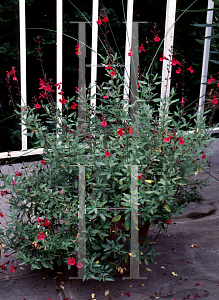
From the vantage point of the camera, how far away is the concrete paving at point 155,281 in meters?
2.10

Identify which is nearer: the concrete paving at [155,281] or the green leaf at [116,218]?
the green leaf at [116,218]

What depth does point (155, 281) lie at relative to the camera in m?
2.23

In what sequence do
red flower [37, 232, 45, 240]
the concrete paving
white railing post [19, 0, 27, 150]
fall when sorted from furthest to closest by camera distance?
white railing post [19, 0, 27, 150] < the concrete paving < red flower [37, 232, 45, 240]

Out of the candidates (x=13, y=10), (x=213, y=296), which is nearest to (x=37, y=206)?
(x=213, y=296)

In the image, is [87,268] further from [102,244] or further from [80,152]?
[80,152]

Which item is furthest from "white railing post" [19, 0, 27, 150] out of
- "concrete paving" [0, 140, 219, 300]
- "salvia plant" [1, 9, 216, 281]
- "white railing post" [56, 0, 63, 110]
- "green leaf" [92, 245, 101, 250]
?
"green leaf" [92, 245, 101, 250]

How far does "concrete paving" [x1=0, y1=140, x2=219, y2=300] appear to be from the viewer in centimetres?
210

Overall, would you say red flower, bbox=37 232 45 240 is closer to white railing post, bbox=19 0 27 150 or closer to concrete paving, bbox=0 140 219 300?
concrete paving, bbox=0 140 219 300

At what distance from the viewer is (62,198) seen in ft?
6.57

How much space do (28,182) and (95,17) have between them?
204 cm

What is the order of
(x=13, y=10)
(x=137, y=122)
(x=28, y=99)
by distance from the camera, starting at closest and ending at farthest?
(x=137, y=122), (x=13, y=10), (x=28, y=99)

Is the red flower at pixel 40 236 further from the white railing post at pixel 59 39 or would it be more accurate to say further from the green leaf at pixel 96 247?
the white railing post at pixel 59 39

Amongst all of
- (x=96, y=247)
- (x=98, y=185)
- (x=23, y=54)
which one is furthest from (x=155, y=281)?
(x=23, y=54)

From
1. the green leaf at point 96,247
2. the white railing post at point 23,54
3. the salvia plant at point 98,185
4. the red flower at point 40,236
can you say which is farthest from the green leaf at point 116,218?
the white railing post at point 23,54
